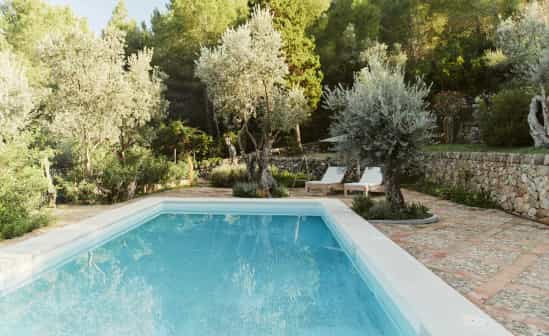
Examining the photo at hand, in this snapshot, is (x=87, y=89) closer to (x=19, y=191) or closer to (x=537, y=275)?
(x=19, y=191)

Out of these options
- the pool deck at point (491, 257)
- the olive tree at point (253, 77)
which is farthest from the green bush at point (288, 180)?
the pool deck at point (491, 257)

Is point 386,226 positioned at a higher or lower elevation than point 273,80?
lower

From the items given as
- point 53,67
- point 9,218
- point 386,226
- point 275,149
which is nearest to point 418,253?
point 386,226

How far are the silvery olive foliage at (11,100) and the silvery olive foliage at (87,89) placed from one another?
1.13m

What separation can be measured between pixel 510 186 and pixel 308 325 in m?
6.07

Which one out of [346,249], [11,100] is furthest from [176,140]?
[346,249]

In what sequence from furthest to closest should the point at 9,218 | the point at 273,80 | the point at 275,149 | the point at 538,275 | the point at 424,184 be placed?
the point at 275,149
the point at 424,184
the point at 273,80
the point at 9,218
the point at 538,275

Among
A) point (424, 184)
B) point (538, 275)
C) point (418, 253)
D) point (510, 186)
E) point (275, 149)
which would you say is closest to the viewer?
point (538, 275)

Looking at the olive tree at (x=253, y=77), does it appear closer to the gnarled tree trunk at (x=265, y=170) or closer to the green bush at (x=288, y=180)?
the gnarled tree trunk at (x=265, y=170)

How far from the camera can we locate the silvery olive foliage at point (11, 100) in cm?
784

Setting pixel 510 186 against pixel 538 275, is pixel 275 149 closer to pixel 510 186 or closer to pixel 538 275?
pixel 510 186

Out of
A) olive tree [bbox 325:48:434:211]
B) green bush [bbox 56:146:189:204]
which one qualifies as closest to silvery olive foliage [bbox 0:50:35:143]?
green bush [bbox 56:146:189:204]

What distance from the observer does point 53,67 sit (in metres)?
9.56

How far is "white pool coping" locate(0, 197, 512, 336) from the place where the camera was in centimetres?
295
